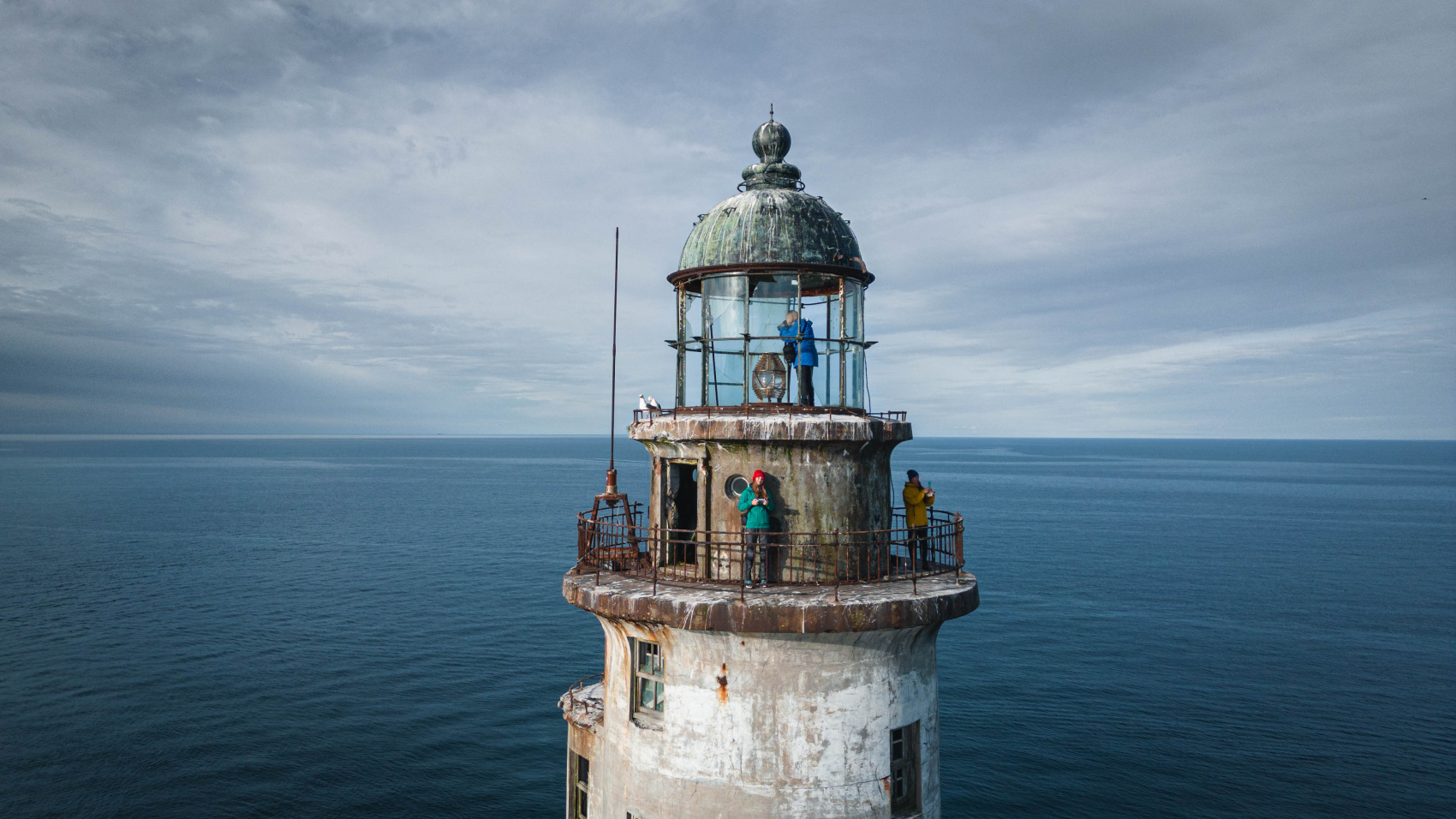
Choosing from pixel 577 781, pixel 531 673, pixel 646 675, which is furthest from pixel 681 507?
pixel 531 673

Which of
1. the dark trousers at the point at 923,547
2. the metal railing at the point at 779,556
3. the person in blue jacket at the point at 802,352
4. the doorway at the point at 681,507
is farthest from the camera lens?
the dark trousers at the point at 923,547

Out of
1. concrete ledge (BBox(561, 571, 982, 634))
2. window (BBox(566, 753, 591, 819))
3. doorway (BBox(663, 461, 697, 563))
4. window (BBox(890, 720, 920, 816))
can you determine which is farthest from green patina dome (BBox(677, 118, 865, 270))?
window (BBox(566, 753, 591, 819))

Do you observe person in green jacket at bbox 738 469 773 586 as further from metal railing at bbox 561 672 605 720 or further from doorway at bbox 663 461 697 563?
metal railing at bbox 561 672 605 720

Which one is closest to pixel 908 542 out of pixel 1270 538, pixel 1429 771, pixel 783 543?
pixel 783 543

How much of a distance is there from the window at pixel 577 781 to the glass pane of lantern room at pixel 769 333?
6210mm

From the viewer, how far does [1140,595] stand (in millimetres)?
49906

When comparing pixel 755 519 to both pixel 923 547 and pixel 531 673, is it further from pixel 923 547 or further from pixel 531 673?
pixel 531 673

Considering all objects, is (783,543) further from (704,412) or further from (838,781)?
(838,781)

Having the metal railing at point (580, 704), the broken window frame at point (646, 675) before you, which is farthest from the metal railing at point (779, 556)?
the metal railing at point (580, 704)

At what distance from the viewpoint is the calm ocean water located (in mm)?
25578

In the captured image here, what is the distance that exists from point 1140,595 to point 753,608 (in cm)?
4795

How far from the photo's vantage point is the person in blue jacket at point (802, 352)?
36.5ft

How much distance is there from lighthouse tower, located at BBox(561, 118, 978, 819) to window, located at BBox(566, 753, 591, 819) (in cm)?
72

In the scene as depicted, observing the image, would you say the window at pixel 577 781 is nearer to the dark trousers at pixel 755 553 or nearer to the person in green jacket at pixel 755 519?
the dark trousers at pixel 755 553
